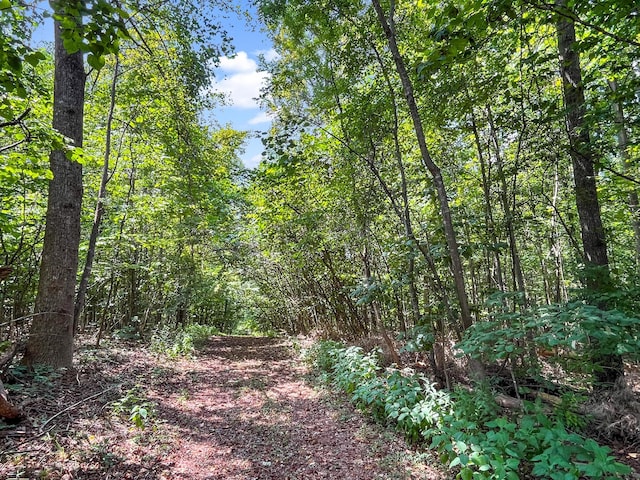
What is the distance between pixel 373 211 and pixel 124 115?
5.65 metres

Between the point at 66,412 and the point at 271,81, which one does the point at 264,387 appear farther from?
the point at 271,81

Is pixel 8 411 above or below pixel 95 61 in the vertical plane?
below

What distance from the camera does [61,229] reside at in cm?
450

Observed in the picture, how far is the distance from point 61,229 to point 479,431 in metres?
5.43

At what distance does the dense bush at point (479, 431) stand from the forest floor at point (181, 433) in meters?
0.31

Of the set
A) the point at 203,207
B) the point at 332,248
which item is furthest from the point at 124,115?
the point at 332,248

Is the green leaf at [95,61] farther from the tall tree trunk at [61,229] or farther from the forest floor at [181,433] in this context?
the tall tree trunk at [61,229]

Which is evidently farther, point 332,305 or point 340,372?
point 332,305

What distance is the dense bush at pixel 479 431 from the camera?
2125 millimetres

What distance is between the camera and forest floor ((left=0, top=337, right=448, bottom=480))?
110 inches

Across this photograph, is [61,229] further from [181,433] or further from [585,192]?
[585,192]

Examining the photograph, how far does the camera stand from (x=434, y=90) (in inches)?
168

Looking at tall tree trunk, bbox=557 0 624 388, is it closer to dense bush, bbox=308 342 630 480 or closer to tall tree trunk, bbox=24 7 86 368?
dense bush, bbox=308 342 630 480

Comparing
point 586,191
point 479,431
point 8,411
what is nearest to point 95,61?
point 8,411
